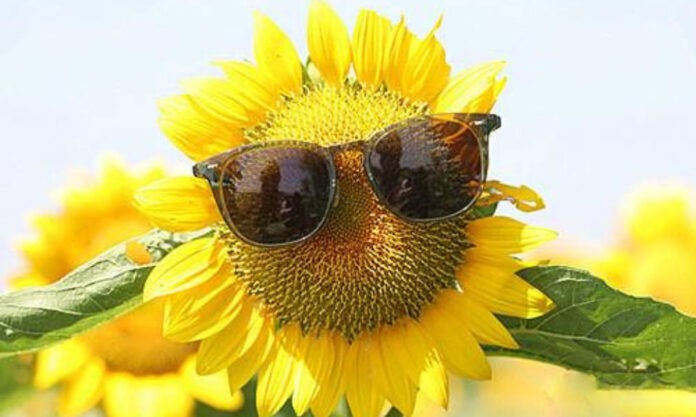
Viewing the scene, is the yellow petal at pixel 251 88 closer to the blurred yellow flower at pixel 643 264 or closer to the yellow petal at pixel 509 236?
the yellow petal at pixel 509 236

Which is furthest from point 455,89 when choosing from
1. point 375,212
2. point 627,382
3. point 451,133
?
point 627,382

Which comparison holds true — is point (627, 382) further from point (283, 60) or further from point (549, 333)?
point (283, 60)

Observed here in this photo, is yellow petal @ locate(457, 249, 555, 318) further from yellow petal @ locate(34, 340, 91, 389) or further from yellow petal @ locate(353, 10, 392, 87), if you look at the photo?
yellow petal @ locate(34, 340, 91, 389)

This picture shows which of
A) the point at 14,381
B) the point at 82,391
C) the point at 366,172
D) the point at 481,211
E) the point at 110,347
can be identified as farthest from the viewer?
the point at 110,347

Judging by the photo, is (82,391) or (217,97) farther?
(82,391)

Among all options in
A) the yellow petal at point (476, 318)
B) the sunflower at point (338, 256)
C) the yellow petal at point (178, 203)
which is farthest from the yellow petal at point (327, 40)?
the yellow petal at point (476, 318)

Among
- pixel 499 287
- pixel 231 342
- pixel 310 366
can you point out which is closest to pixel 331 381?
pixel 310 366

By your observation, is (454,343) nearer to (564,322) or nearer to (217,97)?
(564,322)
